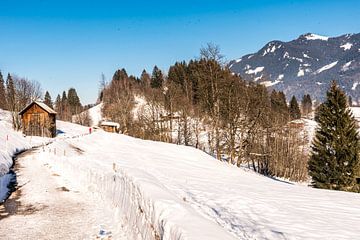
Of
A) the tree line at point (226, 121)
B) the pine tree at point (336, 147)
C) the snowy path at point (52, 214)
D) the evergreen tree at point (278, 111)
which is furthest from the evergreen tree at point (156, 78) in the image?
the snowy path at point (52, 214)

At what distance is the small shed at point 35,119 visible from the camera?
5700cm

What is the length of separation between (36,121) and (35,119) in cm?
42

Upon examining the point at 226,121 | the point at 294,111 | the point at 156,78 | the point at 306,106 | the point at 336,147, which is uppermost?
the point at 156,78

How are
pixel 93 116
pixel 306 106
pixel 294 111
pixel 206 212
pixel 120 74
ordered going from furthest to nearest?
pixel 306 106 → pixel 120 74 → pixel 93 116 → pixel 294 111 → pixel 206 212

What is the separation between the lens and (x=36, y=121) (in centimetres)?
5744

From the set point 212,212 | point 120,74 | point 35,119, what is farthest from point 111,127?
point 120,74

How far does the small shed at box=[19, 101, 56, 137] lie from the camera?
187 ft

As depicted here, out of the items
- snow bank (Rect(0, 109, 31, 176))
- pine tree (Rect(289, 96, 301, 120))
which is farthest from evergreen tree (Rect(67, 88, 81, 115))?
pine tree (Rect(289, 96, 301, 120))

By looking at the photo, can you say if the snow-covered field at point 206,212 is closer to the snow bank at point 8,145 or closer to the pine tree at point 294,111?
the snow bank at point 8,145

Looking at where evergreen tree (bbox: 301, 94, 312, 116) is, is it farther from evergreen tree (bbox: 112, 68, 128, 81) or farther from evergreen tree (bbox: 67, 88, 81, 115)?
evergreen tree (bbox: 67, 88, 81, 115)

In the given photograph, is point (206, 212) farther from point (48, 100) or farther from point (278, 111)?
point (48, 100)

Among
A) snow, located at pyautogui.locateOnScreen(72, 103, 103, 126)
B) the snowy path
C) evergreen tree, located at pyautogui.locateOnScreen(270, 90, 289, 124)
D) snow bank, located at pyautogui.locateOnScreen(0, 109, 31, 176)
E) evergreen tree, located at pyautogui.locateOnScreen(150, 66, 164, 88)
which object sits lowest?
the snowy path

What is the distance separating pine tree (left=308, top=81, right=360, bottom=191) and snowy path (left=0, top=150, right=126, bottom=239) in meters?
23.7

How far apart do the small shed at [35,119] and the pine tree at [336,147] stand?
1819 inches
